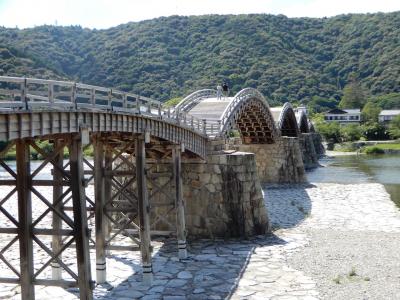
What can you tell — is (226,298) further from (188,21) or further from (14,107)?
(188,21)

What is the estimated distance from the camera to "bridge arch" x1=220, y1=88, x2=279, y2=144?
30522 millimetres

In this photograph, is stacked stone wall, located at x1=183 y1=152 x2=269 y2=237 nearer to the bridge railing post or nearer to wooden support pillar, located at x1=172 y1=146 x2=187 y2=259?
wooden support pillar, located at x1=172 y1=146 x2=187 y2=259

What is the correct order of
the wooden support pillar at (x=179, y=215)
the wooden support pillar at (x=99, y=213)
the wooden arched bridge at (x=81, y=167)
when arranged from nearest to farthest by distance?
1. the wooden arched bridge at (x=81, y=167)
2. the wooden support pillar at (x=99, y=213)
3. the wooden support pillar at (x=179, y=215)

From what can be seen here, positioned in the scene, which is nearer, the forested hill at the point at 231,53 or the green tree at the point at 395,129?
the green tree at the point at 395,129

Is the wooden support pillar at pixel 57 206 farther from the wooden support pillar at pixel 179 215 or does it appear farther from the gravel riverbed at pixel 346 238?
the gravel riverbed at pixel 346 238

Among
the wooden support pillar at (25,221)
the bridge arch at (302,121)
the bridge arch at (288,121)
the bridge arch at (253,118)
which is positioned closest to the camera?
the wooden support pillar at (25,221)

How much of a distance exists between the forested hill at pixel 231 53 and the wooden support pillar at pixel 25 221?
305 feet

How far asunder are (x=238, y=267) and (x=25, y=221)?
7.25m

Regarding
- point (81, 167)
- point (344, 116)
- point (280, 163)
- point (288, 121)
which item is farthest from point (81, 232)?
point (344, 116)

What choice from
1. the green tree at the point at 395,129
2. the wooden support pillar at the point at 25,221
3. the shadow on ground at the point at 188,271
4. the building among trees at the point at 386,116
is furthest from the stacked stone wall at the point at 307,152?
the building among trees at the point at 386,116

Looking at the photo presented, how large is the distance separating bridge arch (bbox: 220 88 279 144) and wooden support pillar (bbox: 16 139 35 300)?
1908 centimetres

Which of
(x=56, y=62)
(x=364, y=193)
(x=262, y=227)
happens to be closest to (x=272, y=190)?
(x=364, y=193)

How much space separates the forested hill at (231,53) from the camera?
11538 cm

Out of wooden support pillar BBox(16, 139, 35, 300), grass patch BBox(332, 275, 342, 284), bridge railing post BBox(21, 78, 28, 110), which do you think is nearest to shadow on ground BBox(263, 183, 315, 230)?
grass patch BBox(332, 275, 342, 284)
